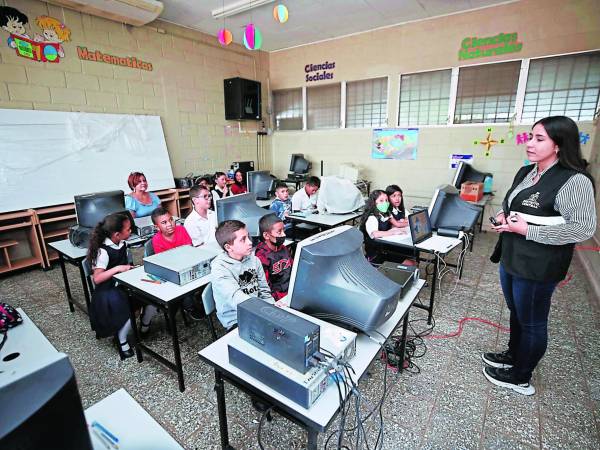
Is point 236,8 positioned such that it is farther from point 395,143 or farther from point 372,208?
point 372,208

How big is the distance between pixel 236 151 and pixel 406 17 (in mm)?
3606

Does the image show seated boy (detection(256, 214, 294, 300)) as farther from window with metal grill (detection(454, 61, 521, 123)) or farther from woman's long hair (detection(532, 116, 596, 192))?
window with metal grill (detection(454, 61, 521, 123))

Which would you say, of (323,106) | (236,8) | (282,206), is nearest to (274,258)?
(282,206)

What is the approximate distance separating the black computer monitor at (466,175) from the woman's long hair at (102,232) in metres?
4.25

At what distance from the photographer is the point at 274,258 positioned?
2020 millimetres

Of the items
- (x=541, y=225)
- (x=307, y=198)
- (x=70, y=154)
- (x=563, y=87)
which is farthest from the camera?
(x=563, y=87)

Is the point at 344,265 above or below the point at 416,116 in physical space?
below

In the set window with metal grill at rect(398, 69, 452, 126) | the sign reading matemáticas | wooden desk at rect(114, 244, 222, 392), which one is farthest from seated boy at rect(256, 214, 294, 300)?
the sign reading matemáticas

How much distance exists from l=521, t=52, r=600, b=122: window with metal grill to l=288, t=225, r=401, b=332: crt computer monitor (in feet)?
15.3

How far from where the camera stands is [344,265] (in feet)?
3.79

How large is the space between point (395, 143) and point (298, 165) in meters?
1.85

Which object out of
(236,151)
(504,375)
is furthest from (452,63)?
(504,375)

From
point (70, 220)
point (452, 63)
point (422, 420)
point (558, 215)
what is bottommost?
point (422, 420)

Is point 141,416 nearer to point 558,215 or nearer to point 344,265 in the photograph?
point 344,265
